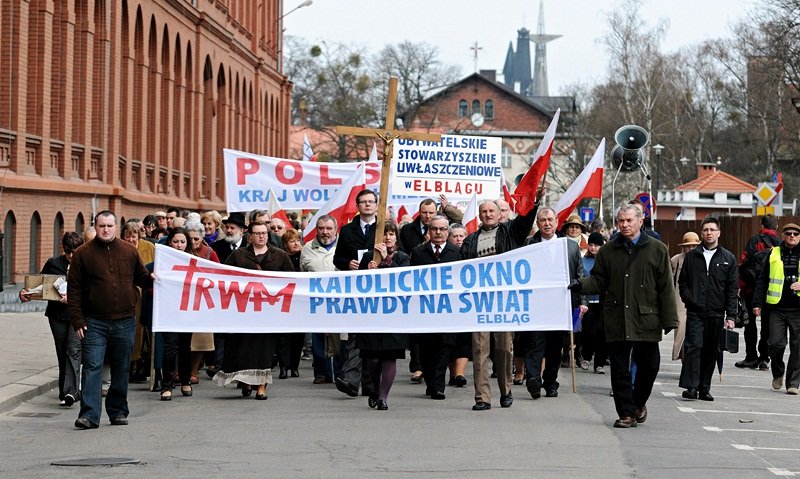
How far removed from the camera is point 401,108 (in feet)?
260

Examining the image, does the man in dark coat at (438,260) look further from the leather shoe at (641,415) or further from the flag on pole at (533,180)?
the leather shoe at (641,415)

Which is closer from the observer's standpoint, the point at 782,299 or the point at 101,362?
the point at 101,362

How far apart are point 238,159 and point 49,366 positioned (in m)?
5.97

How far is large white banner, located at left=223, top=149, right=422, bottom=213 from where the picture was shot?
21.8m

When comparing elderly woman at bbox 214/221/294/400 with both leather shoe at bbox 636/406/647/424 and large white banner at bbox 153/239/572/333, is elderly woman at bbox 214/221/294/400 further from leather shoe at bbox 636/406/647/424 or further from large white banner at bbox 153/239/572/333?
leather shoe at bbox 636/406/647/424

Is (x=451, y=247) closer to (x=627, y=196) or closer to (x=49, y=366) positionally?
(x=49, y=366)

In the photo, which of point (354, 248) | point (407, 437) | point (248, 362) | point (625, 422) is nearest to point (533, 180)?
point (354, 248)

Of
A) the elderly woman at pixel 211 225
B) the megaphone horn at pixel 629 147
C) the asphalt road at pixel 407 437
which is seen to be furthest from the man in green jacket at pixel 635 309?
the megaphone horn at pixel 629 147

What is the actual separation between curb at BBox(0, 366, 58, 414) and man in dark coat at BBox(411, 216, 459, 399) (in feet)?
12.8

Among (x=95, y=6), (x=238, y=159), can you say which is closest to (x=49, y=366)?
(x=238, y=159)

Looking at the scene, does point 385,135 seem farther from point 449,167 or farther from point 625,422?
point 449,167

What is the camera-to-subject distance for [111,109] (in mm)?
33844

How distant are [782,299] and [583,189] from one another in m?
2.60

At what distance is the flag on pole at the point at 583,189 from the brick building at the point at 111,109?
472 inches
